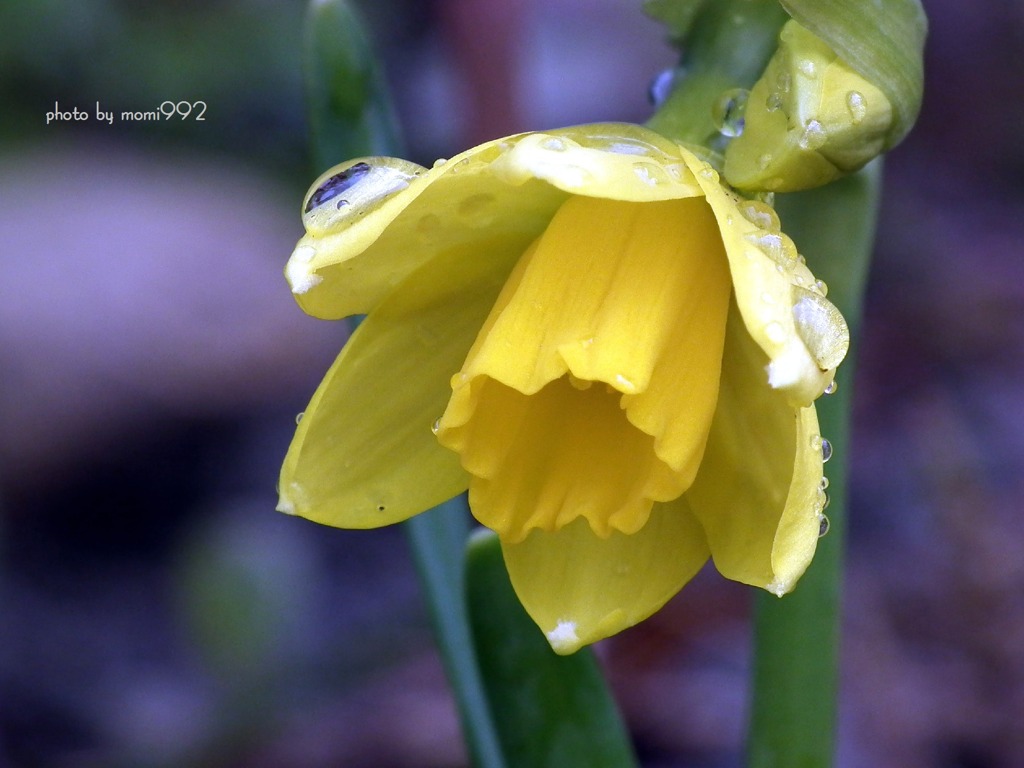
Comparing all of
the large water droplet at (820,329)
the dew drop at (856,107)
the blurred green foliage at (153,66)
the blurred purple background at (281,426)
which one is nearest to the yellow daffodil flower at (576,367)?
the large water droplet at (820,329)

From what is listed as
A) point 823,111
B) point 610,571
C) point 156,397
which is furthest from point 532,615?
point 156,397

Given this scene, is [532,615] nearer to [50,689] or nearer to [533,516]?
[533,516]

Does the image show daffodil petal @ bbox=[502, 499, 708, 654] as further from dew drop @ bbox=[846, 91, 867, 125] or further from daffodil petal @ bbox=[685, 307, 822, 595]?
dew drop @ bbox=[846, 91, 867, 125]

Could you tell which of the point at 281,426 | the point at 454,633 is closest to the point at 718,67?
the point at 454,633

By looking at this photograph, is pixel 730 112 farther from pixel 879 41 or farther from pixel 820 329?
pixel 820 329

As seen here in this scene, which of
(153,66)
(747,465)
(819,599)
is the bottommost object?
(153,66)

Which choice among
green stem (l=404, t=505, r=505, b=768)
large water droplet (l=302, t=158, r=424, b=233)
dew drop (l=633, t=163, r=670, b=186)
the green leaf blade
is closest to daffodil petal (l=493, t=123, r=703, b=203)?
dew drop (l=633, t=163, r=670, b=186)
